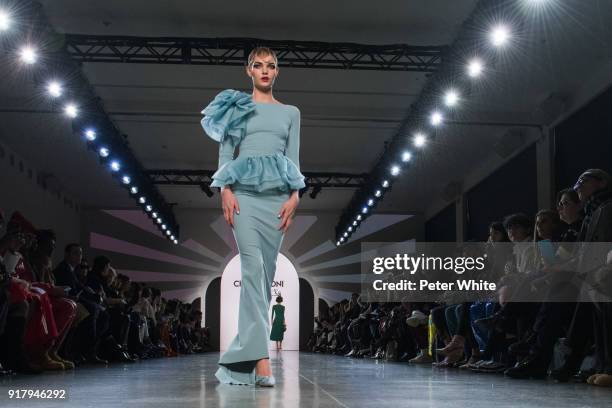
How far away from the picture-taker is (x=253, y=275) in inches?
107

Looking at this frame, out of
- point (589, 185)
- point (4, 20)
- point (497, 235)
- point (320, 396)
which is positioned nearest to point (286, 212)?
point (320, 396)

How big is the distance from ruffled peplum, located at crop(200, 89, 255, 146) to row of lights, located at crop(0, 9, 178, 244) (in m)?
4.16

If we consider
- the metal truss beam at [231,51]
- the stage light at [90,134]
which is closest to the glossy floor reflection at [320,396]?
the metal truss beam at [231,51]

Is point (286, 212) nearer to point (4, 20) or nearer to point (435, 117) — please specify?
point (4, 20)

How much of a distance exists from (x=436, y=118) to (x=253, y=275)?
251 inches

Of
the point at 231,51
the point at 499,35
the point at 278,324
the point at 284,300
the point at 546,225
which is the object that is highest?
the point at 231,51

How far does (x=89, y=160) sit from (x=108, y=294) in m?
6.89

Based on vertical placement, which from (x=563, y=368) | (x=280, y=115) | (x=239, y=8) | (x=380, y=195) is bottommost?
(x=563, y=368)

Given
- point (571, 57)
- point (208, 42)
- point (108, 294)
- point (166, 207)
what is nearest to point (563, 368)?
point (108, 294)

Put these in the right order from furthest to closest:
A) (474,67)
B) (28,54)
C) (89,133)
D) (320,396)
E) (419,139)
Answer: (419,139) < (89,133) < (474,67) < (28,54) < (320,396)

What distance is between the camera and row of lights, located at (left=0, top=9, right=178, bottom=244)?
6.91 metres

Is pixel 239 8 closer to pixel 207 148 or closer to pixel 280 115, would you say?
pixel 280 115

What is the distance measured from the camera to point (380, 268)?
670 inches

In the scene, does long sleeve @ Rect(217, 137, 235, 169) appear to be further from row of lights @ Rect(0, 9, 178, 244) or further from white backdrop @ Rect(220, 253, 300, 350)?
white backdrop @ Rect(220, 253, 300, 350)
